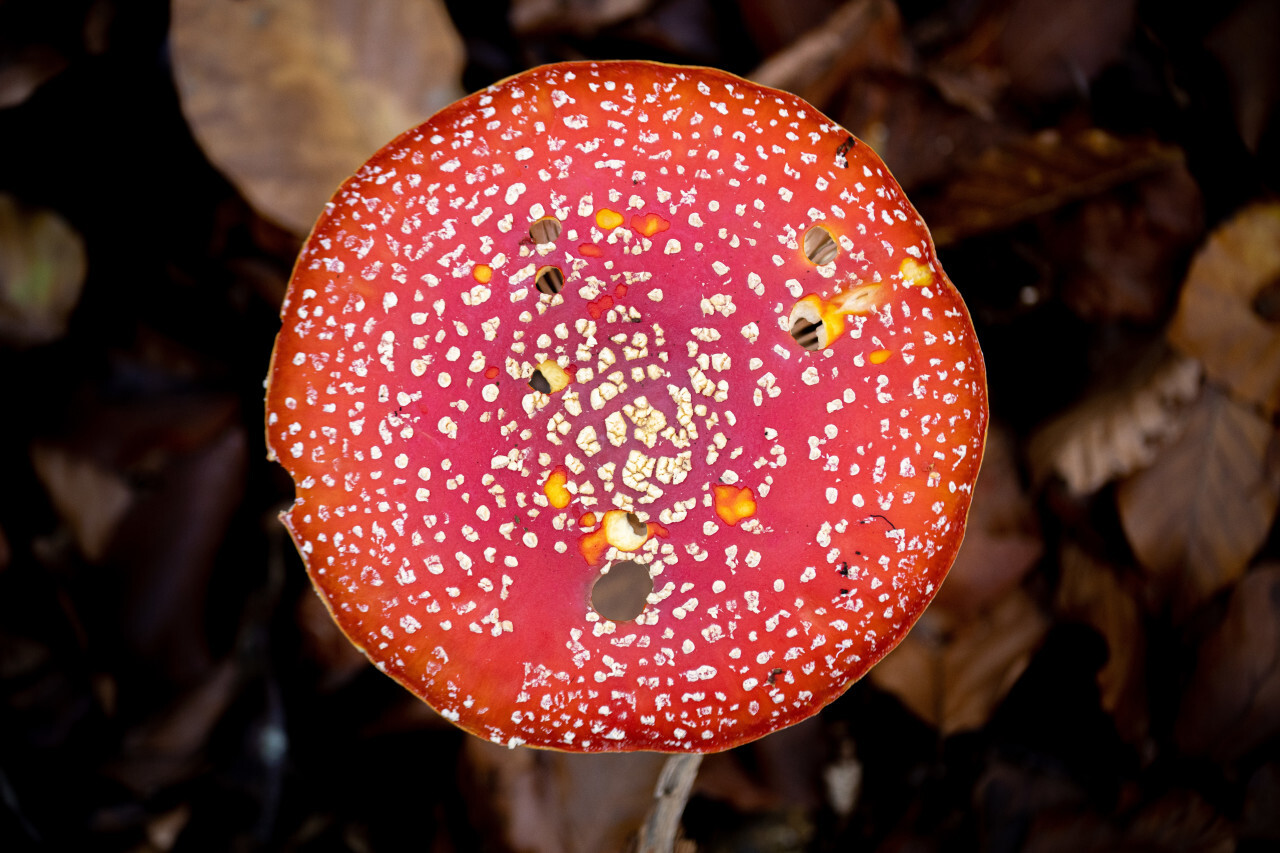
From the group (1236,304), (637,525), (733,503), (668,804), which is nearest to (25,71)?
(637,525)

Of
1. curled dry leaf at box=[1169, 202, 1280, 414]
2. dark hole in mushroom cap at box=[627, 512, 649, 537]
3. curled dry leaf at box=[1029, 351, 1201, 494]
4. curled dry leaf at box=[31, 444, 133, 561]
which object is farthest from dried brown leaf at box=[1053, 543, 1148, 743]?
curled dry leaf at box=[31, 444, 133, 561]

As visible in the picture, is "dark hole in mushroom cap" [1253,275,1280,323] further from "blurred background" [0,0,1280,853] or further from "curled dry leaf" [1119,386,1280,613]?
"curled dry leaf" [1119,386,1280,613]

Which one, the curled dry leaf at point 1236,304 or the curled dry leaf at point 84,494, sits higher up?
the curled dry leaf at point 1236,304

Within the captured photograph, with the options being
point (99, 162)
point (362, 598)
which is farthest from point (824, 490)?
point (99, 162)

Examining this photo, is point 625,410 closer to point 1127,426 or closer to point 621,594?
point 621,594

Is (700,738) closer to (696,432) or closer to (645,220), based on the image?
(696,432)

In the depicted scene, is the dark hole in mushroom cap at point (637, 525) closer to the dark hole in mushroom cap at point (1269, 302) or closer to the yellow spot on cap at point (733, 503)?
the yellow spot on cap at point (733, 503)

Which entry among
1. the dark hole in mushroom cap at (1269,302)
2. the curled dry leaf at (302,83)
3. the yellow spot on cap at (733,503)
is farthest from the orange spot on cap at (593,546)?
the dark hole in mushroom cap at (1269,302)
